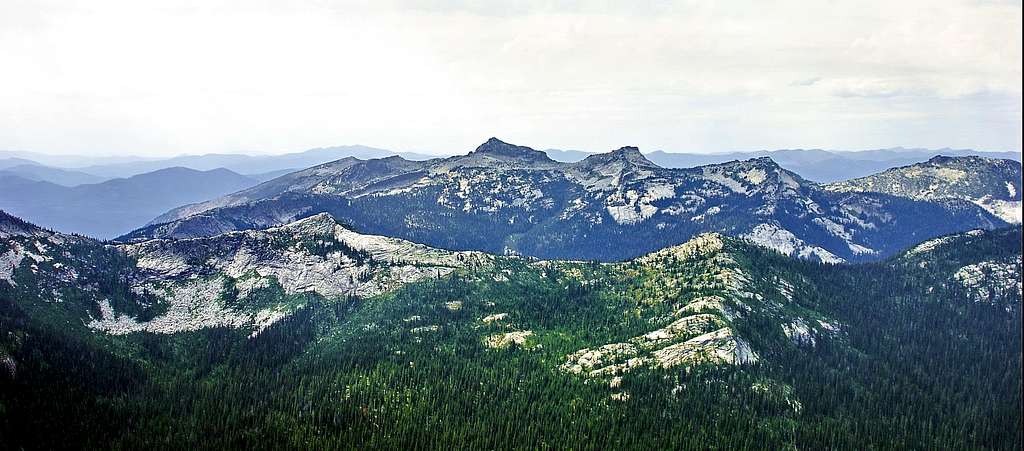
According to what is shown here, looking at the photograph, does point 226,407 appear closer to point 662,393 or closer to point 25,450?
point 25,450

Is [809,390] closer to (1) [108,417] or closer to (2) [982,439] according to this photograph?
(2) [982,439]

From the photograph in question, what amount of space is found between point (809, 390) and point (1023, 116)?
534 ft

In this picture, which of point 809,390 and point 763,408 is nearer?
point 763,408

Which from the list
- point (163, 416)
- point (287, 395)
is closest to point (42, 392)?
point (163, 416)

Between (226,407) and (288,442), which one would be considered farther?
(226,407)

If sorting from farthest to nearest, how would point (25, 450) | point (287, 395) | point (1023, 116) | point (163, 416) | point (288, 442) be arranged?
1. point (287, 395)
2. point (163, 416)
3. point (288, 442)
4. point (25, 450)
5. point (1023, 116)

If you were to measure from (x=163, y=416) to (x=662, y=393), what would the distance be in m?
144

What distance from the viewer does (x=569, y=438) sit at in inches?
6580

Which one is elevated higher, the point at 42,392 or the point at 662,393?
the point at 42,392

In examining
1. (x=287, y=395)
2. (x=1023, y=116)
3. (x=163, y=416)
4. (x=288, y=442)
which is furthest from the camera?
(x=287, y=395)

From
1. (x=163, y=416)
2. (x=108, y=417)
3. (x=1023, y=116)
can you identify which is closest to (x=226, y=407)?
(x=163, y=416)

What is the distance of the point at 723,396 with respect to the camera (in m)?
191

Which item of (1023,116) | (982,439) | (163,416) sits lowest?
(982,439)

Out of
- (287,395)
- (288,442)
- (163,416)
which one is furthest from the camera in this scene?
(287,395)
